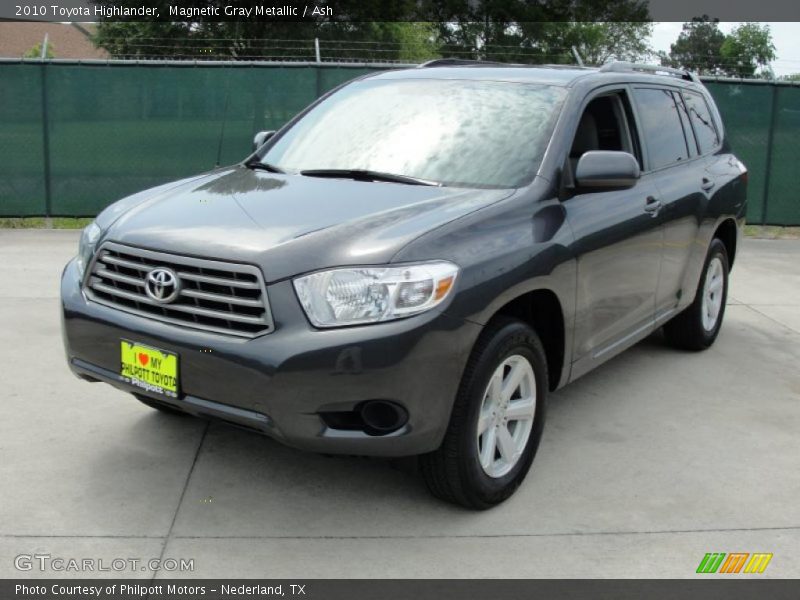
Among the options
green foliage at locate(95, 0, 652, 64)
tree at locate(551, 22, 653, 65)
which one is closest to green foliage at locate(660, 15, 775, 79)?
tree at locate(551, 22, 653, 65)

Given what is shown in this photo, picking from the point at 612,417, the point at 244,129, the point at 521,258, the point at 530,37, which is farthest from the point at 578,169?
the point at 530,37

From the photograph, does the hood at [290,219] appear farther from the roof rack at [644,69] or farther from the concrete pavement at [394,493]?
the roof rack at [644,69]

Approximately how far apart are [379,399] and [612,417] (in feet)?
7.02

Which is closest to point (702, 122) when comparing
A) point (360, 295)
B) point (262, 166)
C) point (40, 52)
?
point (262, 166)

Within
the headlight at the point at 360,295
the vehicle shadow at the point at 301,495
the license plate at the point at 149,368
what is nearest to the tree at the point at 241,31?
the vehicle shadow at the point at 301,495

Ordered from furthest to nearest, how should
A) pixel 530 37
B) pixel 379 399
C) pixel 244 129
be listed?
1. pixel 530 37
2. pixel 244 129
3. pixel 379 399

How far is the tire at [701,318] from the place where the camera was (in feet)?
20.4

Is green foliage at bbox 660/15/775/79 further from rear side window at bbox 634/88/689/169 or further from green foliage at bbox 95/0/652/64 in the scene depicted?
rear side window at bbox 634/88/689/169

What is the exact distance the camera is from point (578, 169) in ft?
14.0

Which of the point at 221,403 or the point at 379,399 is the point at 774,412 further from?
the point at 221,403

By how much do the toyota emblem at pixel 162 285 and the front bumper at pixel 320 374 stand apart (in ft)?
0.36

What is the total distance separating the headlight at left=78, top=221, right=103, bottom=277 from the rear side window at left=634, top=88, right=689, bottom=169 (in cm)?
303

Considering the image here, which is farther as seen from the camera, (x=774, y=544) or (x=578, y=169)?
(x=578, y=169)

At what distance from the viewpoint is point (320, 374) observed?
3289mm
